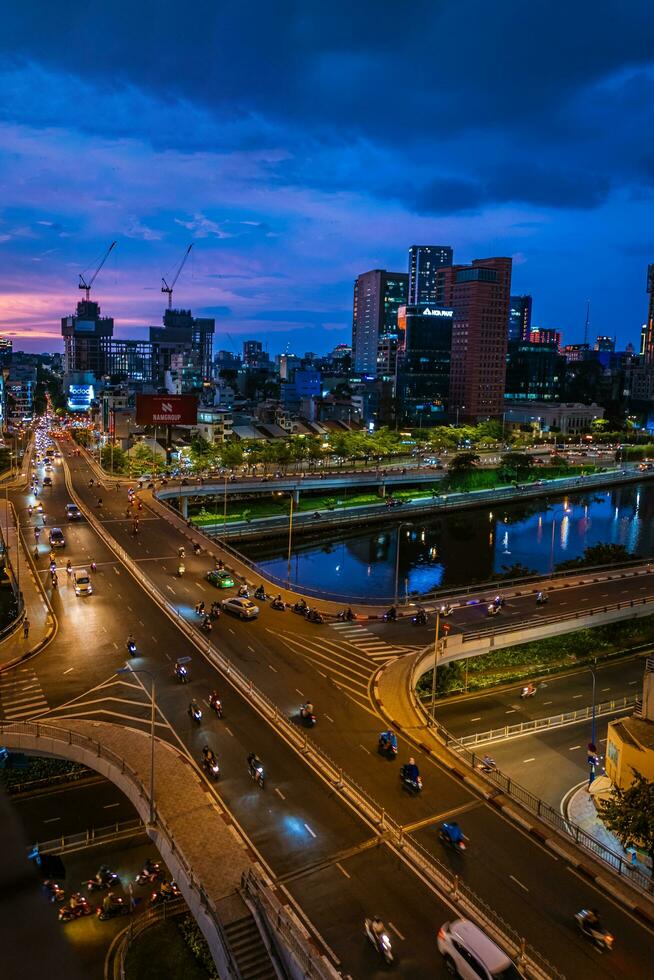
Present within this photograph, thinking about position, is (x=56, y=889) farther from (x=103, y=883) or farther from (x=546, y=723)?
(x=546, y=723)

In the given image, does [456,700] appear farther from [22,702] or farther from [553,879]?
[22,702]

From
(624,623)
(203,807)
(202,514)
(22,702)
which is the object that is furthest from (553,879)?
(202,514)

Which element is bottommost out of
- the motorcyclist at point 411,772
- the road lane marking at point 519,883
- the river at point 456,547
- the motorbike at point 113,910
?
the river at point 456,547

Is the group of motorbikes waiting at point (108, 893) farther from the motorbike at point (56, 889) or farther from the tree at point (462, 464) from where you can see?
the tree at point (462, 464)

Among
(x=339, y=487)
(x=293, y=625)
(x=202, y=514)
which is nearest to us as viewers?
(x=293, y=625)

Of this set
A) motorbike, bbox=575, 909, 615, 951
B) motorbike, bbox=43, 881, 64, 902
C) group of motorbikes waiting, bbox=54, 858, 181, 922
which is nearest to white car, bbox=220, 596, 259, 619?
group of motorbikes waiting, bbox=54, 858, 181, 922

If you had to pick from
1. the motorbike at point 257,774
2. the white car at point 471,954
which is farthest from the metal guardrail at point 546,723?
the white car at point 471,954

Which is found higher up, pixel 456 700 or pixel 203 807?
pixel 203 807
